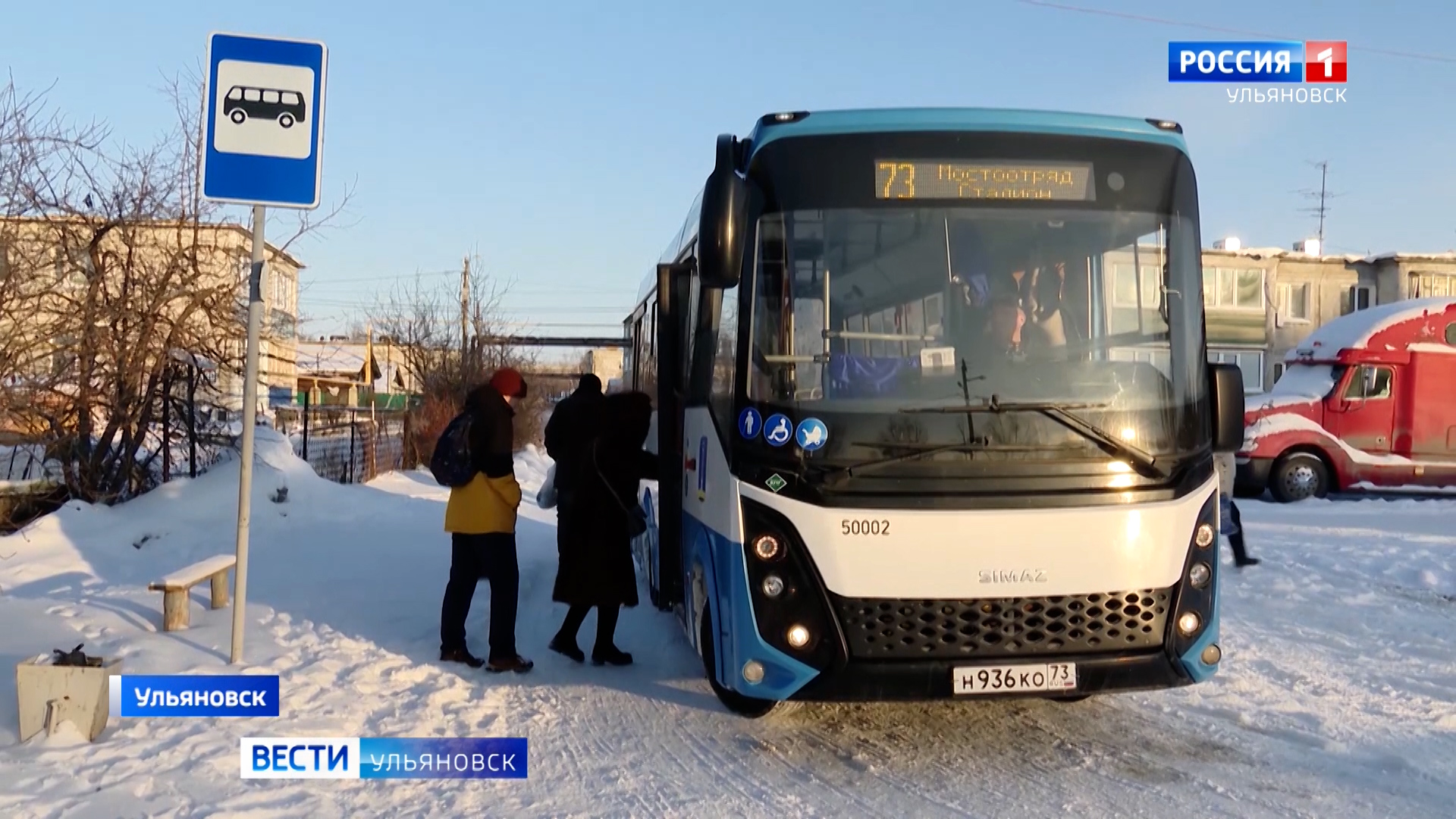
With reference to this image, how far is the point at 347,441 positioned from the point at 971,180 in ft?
64.7

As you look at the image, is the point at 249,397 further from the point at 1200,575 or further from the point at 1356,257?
the point at 1356,257

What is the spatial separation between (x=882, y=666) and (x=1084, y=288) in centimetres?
208

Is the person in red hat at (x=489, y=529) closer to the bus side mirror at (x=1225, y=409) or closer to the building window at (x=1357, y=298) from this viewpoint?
the bus side mirror at (x=1225, y=409)

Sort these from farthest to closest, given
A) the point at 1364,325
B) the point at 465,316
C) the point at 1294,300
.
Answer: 1. the point at 1294,300
2. the point at 465,316
3. the point at 1364,325

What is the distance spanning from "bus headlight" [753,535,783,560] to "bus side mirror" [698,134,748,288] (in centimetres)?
121

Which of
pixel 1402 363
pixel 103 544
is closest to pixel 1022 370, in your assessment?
pixel 103 544

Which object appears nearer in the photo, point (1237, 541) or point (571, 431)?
point (571, 431)

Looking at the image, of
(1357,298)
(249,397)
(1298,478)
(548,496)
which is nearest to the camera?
(249,397)

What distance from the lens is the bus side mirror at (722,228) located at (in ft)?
18.0

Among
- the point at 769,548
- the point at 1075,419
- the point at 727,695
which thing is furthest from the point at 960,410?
the point at 727,695

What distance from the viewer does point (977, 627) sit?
5406mm

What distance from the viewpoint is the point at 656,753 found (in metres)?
5.81

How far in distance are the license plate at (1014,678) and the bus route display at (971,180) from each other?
224 cm

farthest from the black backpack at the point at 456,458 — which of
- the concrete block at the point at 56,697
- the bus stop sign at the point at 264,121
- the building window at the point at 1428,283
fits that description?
the building window at the point at 1428,283
